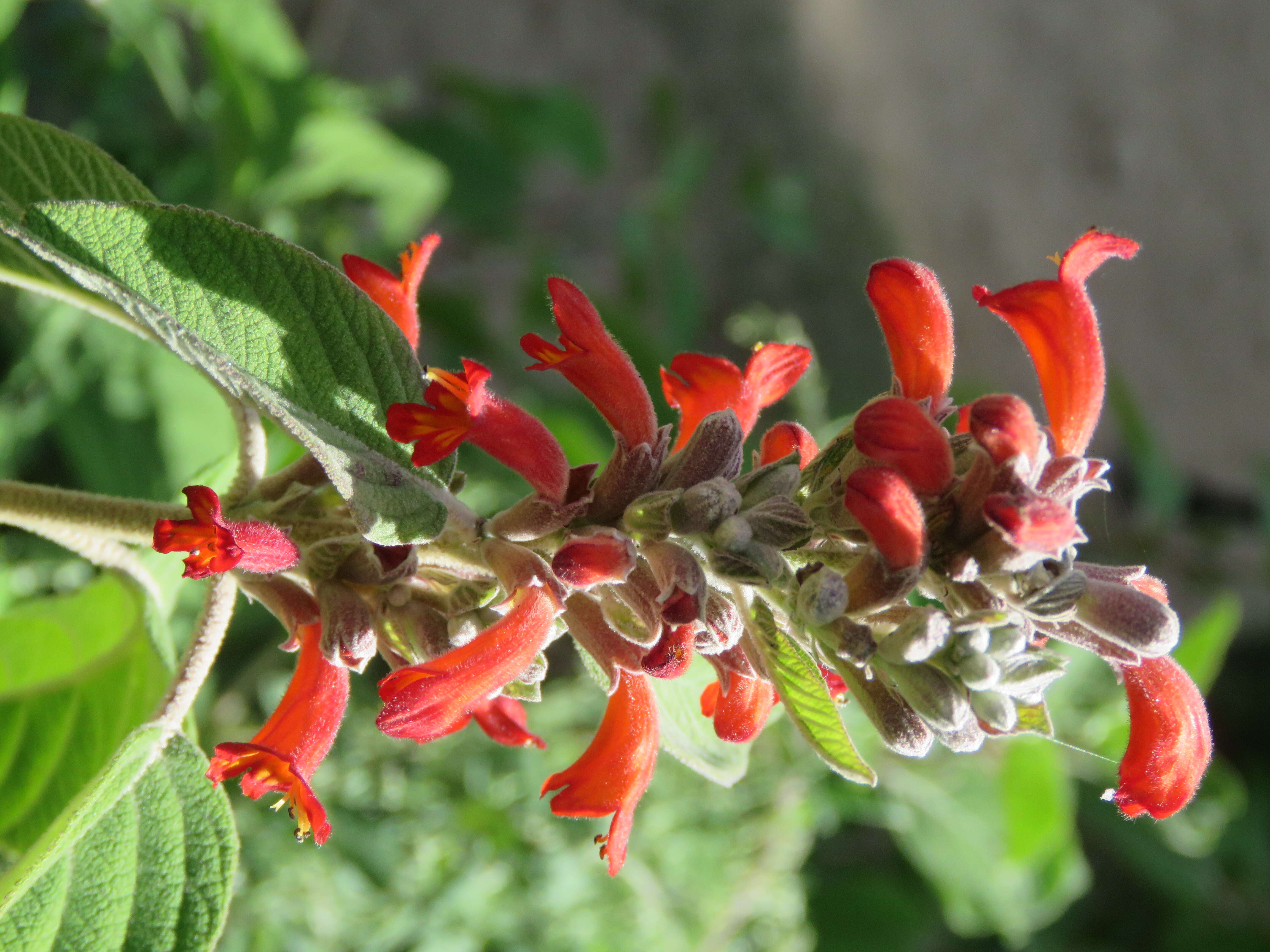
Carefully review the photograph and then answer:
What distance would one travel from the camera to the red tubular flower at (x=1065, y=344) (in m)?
0.96

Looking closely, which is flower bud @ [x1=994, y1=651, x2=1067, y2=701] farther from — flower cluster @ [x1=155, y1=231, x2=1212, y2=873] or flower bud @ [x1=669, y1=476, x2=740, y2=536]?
flower bud @ [x1=669, y1=476, x2=740, y2=536]

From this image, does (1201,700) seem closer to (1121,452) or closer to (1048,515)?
(1048,515)

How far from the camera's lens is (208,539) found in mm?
860

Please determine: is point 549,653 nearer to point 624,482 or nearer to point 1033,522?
point 624,482

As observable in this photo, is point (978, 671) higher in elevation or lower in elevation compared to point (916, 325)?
lower

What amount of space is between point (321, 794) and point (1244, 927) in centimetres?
373

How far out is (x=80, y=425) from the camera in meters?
2.17

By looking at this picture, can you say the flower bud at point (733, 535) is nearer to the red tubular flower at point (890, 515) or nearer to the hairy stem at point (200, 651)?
the red tubular flower at point (890, 515)

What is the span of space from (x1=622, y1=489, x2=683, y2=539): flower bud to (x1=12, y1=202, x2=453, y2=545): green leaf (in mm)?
174

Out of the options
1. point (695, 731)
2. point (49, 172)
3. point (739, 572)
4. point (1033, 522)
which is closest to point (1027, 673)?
point (1033, 522)

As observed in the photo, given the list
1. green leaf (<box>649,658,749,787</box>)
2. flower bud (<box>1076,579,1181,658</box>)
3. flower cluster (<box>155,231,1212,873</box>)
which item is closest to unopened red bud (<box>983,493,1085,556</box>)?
flower cluster (<box>155,231,1212,873</box>)

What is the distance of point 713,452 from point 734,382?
0.59ft

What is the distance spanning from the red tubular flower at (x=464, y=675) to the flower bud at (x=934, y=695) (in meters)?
0.32

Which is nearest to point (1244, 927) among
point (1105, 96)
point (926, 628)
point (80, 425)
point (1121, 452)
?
point (1121, 452)
